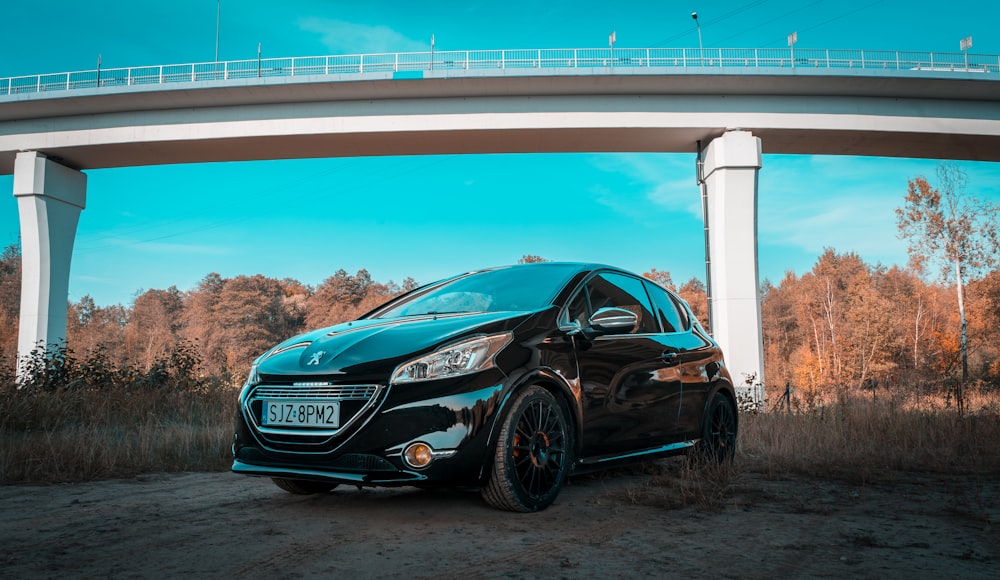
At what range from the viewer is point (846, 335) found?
4225cm

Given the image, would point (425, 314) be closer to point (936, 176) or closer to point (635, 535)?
point (635, 535)

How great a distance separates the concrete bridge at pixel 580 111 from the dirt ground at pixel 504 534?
15.0 metres

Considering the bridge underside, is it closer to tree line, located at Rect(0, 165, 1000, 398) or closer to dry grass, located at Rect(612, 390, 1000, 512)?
tree line, located at Rect(0, 165, 1000, 398)

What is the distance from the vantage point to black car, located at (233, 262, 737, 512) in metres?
3.64

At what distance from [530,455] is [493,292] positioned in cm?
135

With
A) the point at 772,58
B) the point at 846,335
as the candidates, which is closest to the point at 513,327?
the point at 772,58

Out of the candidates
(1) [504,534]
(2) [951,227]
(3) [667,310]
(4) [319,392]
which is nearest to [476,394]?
(1) [504,534]

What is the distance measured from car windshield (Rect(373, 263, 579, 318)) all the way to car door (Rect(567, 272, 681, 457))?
0.21m

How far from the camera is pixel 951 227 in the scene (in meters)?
33.0

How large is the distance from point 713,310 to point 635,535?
54.1 ft

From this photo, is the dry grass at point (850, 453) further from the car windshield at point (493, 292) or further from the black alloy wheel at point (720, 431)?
the car windshield at point (493, 292)

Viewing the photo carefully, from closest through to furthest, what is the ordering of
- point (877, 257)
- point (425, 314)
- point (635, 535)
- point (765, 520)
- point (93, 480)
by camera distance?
point (635, 535) < point (765, 520) < point (425, 314) < point (93, 480) < point (877, 257)

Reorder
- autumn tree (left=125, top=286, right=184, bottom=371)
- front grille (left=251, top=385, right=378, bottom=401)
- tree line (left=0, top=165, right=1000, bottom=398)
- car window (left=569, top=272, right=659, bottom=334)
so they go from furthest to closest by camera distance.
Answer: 1. autumn tree (left=125, top=286, right=184, bottom=371)
2. tree line (left=0, top=165, right=1000, bottom=398)
3. car window (left=569, top=272, right=659, bottom=334)
4. front grille (left=251, top=385, right=378, bottom=401)

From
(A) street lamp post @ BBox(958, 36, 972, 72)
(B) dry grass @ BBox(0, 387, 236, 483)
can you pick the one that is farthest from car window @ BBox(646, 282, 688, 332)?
(A) street lamp post @ BBox(958, 36, 972, 72)
